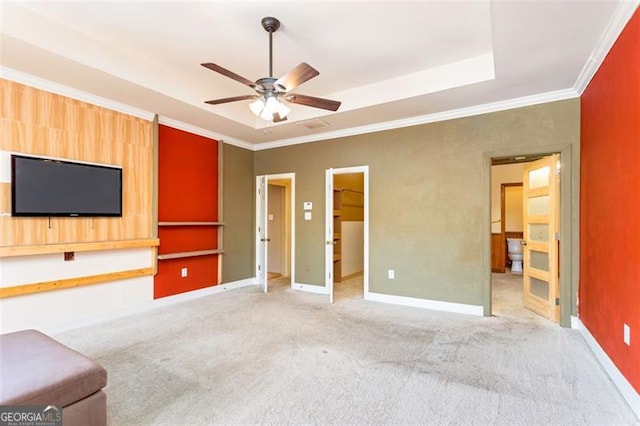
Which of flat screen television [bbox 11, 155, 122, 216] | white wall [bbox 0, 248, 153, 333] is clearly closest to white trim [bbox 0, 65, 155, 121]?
flat screen television [bbox 11, 155, 122, 216]

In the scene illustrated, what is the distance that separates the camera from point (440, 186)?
14.4ft

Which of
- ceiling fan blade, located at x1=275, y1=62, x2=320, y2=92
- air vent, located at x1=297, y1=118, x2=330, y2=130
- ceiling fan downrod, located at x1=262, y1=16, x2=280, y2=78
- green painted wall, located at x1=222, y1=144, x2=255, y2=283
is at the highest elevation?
ceiling fan downrod, located at x1=262, y1=16, x2=280, y2=78

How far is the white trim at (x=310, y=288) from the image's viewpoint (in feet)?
17.7

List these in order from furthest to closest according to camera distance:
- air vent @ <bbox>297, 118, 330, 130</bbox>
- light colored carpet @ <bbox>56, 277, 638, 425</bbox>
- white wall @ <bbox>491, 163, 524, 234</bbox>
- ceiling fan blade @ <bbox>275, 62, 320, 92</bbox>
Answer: white wall @ <bbox>491, 163, 524, 234</bbox>
air vent @ <bbox>297, 118, 330, 130</bbox>
ceiling fan blade @ <bbox>275, 62, 320, 92</bbox>
light colored carpet @ <bbox>56, 277, 638, 425</bbox>

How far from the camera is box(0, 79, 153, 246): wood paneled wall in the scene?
3203 mm

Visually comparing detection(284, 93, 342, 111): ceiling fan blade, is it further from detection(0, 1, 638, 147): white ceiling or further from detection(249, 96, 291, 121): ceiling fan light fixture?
detection(0, 1, 638, 147): white ceiling

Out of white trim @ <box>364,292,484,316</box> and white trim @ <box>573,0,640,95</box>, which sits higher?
white trim @ <box>573,0,640,95</box>

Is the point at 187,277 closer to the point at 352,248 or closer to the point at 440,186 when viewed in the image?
the point at 352,248

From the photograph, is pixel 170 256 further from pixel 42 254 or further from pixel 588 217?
Result: pixel 588 217

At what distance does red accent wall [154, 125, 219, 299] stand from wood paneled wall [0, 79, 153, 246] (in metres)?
0.29

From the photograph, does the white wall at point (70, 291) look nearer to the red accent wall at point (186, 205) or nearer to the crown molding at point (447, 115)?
the red accent wall at point (186, 205)

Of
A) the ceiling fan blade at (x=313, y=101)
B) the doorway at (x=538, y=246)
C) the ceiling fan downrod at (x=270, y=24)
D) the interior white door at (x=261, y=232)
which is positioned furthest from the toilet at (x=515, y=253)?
the ceiling fan downrod at (x=270, y=24)

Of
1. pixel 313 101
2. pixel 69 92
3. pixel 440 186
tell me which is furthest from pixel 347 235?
pixel 69 92

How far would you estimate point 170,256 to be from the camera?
463 centimetres
